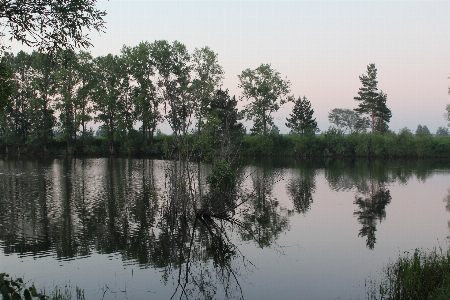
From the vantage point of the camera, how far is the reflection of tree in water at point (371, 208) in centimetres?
1752

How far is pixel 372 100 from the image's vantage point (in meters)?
77.6

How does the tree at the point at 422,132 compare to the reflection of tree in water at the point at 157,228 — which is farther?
the tree at the point at 422,132

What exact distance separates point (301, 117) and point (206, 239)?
67.5 m

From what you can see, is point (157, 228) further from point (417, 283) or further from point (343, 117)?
point (343, 117)

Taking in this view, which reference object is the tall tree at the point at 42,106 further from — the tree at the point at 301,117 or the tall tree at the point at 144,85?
the tree at the point at 301,117

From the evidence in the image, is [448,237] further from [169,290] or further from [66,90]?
[66,90]

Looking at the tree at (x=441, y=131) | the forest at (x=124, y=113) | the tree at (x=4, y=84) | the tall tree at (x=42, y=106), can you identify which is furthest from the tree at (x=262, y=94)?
the tree at (x=441, y=131)

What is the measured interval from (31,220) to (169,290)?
997 centimetres

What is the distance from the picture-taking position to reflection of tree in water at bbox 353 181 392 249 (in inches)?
690

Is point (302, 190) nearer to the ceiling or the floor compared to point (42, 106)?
nearer to the floor

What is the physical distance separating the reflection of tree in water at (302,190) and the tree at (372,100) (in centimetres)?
4208

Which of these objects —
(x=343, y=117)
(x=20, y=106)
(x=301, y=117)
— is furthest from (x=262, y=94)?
(x=343, y=117)

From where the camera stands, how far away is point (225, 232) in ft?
55.4

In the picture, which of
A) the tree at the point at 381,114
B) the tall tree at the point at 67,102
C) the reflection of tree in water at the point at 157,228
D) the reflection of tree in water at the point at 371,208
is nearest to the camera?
the reflection of tree in water at the point at 157,228
